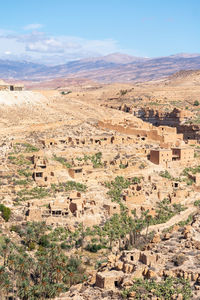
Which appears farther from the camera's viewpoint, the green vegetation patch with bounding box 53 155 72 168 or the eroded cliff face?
the eroded cliff face

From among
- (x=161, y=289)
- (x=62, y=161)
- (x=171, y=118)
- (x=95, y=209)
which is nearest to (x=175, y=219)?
(x=95, y=209)

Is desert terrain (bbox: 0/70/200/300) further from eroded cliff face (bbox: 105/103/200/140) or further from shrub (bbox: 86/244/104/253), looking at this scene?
eroded cliff face (bbox: 105/103/200/140)

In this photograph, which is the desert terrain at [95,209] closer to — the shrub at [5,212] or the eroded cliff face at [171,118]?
the shrub at [5,212]

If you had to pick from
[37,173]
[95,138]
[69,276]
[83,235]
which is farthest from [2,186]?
[95,138]

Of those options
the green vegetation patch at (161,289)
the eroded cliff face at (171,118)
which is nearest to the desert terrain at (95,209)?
the green vegetation patch at (161,289)

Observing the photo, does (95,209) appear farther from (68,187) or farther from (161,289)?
(161,289)

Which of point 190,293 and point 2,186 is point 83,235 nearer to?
point 2,186

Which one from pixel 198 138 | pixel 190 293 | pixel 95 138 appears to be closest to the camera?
pixel 190 293

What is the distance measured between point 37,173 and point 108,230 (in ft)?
24.2

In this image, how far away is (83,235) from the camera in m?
35.5

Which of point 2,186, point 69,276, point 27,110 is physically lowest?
point 69,276

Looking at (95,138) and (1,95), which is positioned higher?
(1,95)

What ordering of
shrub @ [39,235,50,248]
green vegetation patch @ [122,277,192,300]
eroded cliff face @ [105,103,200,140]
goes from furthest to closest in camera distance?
eroded cliff face @ [105,103,200,140], shrub @ [39,235,50,248], green vegetation patch @ [122,277,192,300]

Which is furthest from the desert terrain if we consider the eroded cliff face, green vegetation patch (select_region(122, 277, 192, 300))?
the eroded cliff face
